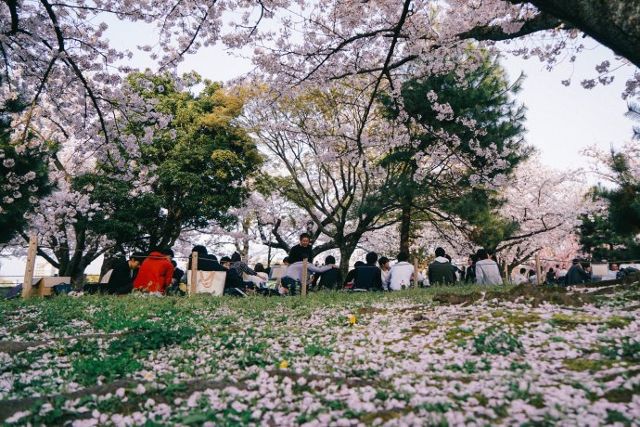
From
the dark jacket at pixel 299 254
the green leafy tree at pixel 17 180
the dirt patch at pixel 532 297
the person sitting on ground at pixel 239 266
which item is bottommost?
the dirt patch at pixel 532 297

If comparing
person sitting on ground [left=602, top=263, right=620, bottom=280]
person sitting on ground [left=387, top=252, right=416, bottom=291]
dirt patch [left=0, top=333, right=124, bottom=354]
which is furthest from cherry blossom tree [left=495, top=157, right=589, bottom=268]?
dirt patch [left=0, top=333, right=124, bottom=354]

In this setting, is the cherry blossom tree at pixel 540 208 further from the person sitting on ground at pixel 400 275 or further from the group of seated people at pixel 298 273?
the person sitting on ground at pixel 400 275

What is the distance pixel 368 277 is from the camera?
38.0 feet

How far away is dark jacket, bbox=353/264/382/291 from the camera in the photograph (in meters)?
11.5

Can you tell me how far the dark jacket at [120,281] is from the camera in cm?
1063

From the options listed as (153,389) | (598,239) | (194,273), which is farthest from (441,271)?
(598,239)

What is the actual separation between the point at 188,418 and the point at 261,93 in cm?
1803

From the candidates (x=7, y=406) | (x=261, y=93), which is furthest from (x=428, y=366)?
(x=261, y=93)

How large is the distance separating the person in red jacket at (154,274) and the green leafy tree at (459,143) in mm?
8484

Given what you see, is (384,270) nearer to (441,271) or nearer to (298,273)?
(441,271)

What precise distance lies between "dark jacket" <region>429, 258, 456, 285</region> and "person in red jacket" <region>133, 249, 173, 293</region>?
23.6ft

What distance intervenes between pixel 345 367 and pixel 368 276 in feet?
26.1

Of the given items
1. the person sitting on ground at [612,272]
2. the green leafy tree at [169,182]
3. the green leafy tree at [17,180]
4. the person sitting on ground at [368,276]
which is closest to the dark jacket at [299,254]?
the person sitting on ground at [368,276]

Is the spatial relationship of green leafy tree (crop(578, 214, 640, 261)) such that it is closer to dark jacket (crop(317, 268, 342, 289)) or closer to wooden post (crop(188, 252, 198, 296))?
dark jacket (crop(317, 268, 342, 289))
